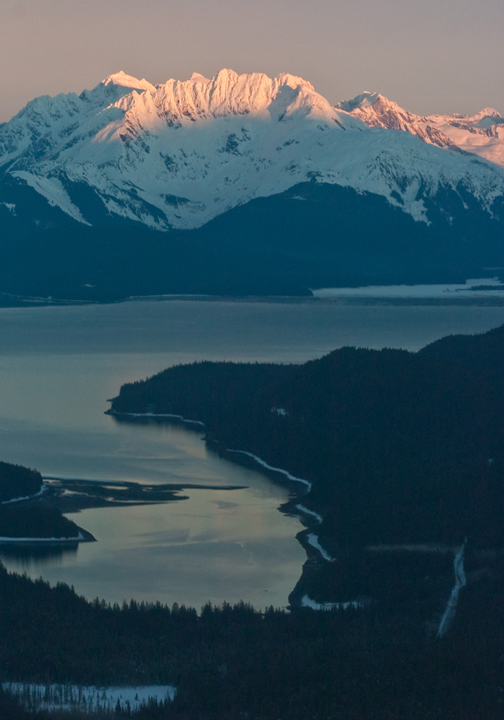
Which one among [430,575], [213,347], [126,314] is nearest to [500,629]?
[430,575]

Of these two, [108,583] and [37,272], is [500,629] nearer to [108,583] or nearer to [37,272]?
[108,583]

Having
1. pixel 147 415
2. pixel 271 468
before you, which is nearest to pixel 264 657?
pixel 271 468

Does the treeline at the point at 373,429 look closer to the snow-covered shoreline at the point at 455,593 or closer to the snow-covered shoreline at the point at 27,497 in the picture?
the snow-covered shoreline at the point at 455,593

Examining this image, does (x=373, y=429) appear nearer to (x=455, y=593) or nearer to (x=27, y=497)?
(x=27, y=497)

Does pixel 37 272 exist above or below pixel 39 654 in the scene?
above

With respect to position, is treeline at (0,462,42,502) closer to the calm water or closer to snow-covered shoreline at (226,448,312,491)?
the calm water

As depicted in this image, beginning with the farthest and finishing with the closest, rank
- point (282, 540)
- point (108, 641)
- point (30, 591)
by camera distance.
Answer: point (282, 540) < point (30, 591) < point (108, 641)

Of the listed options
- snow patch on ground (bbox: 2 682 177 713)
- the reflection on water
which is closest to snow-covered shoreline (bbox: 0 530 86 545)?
the reflection on water
